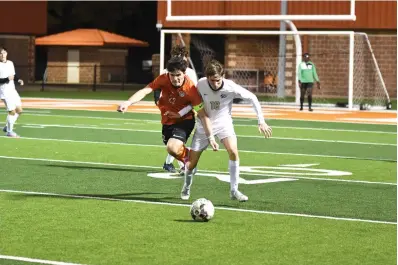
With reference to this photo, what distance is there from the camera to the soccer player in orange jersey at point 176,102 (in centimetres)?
1253

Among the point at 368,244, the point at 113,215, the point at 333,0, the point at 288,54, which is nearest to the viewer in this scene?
the point at 368,244

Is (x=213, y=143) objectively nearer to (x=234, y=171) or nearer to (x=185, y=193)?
(x=234, y=171)

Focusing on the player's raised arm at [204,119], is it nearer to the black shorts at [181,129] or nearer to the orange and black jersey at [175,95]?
the orange and black jersey at [175,95]

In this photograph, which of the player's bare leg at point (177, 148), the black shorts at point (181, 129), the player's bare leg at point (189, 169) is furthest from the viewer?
the black shorts at point (181, 129)

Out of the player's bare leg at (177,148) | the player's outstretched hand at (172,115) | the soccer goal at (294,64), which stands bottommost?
the player's bare leg at (177,148)

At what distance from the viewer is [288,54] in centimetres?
4519

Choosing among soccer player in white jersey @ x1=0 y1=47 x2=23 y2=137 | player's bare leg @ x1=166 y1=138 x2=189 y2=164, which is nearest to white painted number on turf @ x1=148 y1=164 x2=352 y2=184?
player's bare leg @ x1=166 y1=138 x2=189 y2=164

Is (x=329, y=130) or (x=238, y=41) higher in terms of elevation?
(x=238, y=41)

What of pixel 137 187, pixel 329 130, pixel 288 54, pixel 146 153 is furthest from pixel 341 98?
pixel 137 187

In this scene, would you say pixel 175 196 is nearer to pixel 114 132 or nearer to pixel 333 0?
pixel 114 132

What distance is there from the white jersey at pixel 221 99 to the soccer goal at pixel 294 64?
2353 centimetres

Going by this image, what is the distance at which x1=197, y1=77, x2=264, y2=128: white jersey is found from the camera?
12688 millimetres

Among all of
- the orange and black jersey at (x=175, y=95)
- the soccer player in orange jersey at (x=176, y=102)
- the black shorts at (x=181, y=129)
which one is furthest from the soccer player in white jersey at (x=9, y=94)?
the orange and black jersey at (x=175, y=95)

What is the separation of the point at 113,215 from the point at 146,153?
24.5 feet
